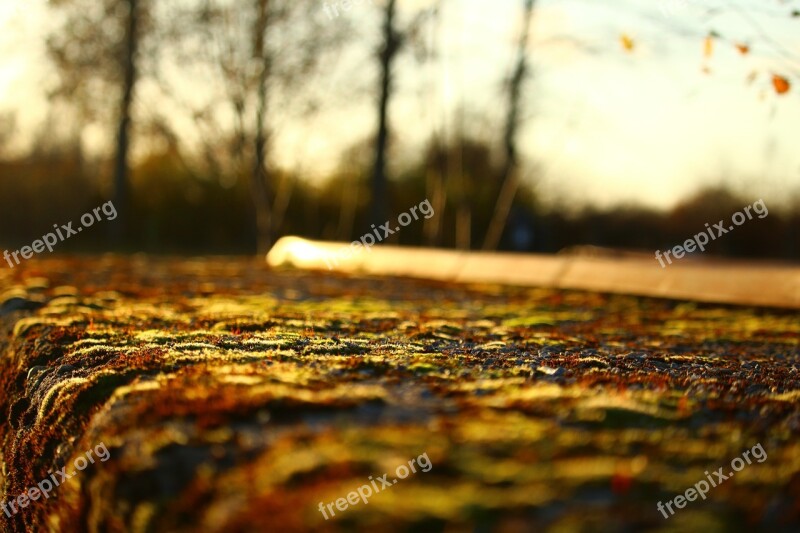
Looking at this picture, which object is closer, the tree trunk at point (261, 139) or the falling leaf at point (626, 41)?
the falling leaf at point (626, 41)

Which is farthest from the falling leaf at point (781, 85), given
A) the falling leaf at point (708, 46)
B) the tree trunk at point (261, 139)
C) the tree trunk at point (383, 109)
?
the tree trunk at point (261, 139)

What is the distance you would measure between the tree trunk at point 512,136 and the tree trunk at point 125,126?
34.6ft

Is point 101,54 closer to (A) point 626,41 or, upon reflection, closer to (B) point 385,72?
(B) point 385,72

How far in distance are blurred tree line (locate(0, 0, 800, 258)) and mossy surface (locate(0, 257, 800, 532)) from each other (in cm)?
995

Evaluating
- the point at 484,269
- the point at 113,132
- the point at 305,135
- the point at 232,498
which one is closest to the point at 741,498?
the point at 232,498

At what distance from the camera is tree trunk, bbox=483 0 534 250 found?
12.6 metres

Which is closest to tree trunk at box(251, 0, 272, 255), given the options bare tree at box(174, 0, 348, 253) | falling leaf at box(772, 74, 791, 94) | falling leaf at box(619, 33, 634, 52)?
bare tree at box(174, 0, 348, 253)

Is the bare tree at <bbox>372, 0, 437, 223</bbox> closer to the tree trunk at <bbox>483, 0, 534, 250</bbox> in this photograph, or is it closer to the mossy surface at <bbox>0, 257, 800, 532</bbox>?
the tree trunk at <bbox>483, 0, 534, 250</bbox>

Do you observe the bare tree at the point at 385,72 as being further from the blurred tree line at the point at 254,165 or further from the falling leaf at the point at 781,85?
the falling leaf at the point at 781,85

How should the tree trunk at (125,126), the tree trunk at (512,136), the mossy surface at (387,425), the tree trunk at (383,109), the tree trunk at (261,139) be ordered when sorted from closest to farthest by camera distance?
the mossy surface at (387,425) → the tree trunk at (512,136) → the tree trunk at (383,109) → the tree trunk at (261,139) → the tree trunk at (125,126)

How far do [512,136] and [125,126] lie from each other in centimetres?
1234

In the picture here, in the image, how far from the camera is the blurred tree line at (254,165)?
15.2 meters

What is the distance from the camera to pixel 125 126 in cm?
2228

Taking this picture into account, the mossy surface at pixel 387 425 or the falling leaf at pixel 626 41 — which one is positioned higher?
the falling leaf at pixel 626 41
